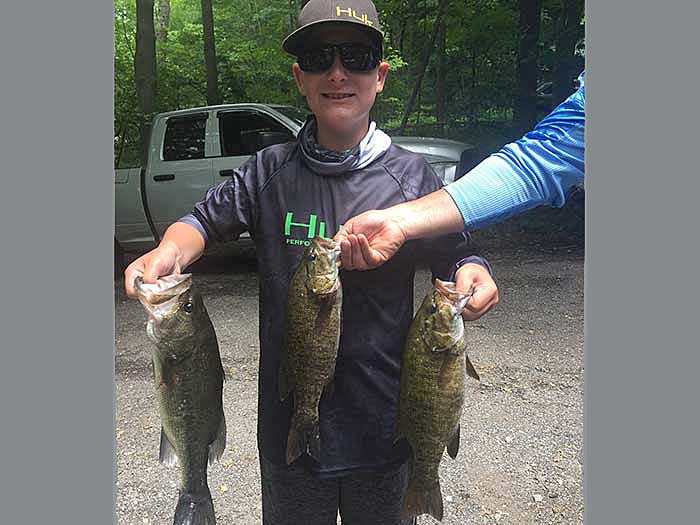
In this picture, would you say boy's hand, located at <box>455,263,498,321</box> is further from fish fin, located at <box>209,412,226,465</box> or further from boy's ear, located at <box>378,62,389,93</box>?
fish fin, located at <box>209,412,226,465</box>

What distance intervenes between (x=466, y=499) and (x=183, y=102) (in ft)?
31.9

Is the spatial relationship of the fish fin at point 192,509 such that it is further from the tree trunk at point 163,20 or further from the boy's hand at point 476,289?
the tree trunk at point 163,20

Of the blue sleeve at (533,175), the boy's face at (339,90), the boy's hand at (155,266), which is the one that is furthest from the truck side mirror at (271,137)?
the blue sleeve at (533,175)

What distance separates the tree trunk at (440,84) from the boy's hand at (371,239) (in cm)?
871

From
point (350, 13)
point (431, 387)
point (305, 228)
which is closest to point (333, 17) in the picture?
point (350, 13)

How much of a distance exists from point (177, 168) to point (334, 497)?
235 inches

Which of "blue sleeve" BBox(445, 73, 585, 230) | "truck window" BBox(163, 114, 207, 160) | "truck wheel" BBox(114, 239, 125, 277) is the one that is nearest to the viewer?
"blue sleeve" BBox(445, 73, 585, 230)

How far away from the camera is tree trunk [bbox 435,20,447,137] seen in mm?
10281

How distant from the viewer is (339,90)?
6.70 feet

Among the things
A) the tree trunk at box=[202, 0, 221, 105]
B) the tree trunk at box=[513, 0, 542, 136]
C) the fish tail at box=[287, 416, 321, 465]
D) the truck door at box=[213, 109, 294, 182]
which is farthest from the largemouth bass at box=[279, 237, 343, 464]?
the tree trunk at box=[202, 0, 221, 105]

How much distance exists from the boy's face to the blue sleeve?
404 mm

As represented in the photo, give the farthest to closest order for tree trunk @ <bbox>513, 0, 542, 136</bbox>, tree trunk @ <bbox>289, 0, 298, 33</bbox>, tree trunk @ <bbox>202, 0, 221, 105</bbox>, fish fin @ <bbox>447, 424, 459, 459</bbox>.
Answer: tree trunk @ <bbox>289, 0, 298, 33</bbox> → tree trunk @ <bbox>202, 0, 221, 105</bbox> → tree trunk @ <bbox>513, 0, 542, 136</bbox> → fish fin @ <bbox>447, 424, 459, 459</bbox>

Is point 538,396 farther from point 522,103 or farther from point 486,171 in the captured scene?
point 522,103

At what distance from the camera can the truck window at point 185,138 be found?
7477 mm
